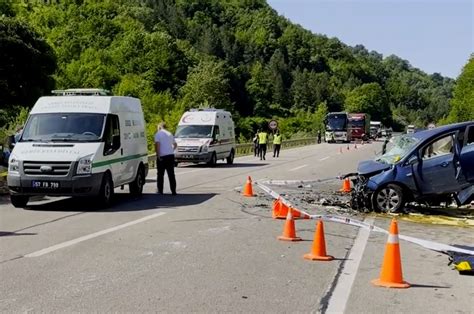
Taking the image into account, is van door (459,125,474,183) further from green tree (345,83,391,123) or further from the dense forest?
green tree (345,83,391,123)

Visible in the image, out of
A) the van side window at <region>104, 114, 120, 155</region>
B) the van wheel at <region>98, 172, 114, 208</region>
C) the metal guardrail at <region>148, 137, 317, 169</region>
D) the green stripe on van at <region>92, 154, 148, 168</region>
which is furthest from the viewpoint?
the metal guardrail at <region>148, 137, 317, 169</region>

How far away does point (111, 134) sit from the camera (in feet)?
47.1

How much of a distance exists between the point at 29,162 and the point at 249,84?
11986cm

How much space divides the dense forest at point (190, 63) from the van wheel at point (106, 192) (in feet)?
72.2

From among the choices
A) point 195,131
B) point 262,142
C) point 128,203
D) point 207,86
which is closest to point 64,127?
point 128,203

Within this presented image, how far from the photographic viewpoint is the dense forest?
54344 mm

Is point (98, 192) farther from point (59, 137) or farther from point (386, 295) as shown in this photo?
point (386, 295)

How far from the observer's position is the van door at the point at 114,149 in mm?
14008

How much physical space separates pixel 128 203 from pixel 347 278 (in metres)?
8.05

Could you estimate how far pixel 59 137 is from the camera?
13.7 metres

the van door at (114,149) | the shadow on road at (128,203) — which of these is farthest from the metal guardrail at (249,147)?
the van door at (114,149)

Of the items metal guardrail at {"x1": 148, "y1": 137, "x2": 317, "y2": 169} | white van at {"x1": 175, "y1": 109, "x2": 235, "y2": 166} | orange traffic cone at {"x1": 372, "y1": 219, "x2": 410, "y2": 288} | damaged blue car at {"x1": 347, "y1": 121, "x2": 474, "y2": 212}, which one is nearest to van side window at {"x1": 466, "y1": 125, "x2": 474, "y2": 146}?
damaged blue car at {"x1": 347, "y1": 121, "x2": 474, "y2": 212}

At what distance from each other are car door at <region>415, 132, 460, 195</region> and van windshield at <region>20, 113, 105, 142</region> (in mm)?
6769

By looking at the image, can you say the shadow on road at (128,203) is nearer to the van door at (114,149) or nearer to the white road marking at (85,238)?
the van door at (114,149)
